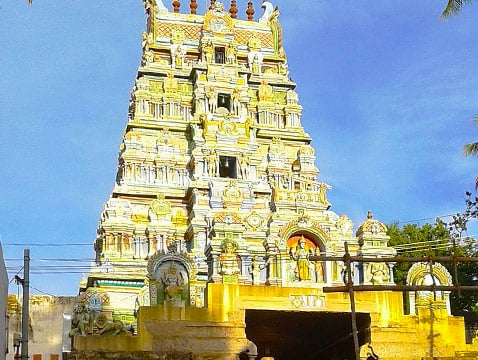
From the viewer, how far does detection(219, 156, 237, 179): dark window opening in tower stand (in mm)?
46500

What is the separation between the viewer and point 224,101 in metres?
50.4

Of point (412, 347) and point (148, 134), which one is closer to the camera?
point (412, 347)

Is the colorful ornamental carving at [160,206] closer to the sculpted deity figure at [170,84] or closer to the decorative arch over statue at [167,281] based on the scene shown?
the sculpted deity figure at [170,84]

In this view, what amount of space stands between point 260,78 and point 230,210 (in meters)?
13.0

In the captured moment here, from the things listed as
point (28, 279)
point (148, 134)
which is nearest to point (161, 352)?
point (28, 279)

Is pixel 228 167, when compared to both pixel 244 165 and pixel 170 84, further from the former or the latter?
pixel 170 84

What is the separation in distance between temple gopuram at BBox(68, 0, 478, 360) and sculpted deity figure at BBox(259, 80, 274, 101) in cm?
8

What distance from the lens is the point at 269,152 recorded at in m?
48.5

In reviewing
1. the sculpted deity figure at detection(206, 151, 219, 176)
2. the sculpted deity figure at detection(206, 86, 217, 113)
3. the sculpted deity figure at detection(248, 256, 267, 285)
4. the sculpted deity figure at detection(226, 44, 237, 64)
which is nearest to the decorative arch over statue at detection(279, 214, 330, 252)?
the sculpted deity figure at detection(248, 256, 267, 285)

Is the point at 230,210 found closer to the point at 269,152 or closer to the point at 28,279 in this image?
the point at 269,152

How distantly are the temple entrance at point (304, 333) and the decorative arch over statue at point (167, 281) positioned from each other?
224cm

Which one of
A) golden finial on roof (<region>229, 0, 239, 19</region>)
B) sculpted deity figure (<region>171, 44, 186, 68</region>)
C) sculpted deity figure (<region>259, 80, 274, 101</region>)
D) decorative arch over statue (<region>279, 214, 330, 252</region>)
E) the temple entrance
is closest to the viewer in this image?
the temple entrance

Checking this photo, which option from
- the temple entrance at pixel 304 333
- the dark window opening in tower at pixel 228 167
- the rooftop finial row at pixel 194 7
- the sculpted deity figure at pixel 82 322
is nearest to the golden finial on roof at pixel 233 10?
the rooftop finial row at pixel 194 7

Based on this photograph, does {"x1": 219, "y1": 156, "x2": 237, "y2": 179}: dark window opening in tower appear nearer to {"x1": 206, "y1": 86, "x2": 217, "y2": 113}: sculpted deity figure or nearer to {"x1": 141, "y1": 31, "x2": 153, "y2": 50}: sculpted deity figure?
{"x1": 206, "y1": 86, "x2": 217, "y2": 113}: sculpted deity figure
